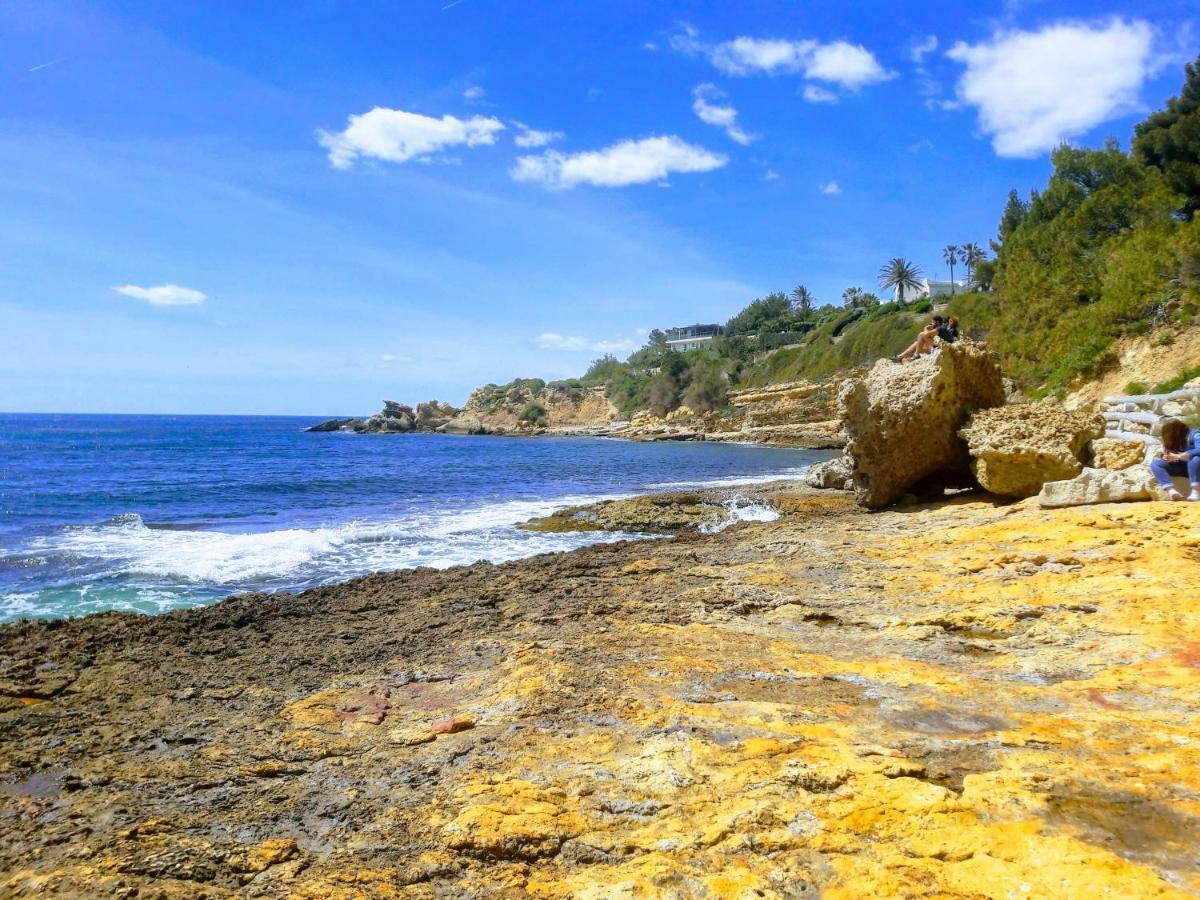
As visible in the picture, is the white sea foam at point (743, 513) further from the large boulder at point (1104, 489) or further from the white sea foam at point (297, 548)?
the large boulder at point (1104, 489)

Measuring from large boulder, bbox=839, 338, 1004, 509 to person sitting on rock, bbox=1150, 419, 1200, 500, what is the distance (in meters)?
4.29

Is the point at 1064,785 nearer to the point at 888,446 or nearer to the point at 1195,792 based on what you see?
the point at 1195,792

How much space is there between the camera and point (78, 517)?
20750mm

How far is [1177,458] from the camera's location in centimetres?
866

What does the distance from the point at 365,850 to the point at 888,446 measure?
1222 centimetres

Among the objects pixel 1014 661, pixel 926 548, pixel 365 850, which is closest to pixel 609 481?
pixel 926 548

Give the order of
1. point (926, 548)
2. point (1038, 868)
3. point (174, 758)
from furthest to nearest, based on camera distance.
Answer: point (926, 548), point (174, 758), point (1038, 868)

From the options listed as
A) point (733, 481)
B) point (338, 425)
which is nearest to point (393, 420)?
point (338, 425)

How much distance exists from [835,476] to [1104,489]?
32.0 feet

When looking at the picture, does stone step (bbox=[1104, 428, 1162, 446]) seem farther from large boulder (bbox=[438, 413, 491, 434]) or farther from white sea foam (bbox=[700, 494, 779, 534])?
large boulder (bbox=[438, 413, 491, 434])

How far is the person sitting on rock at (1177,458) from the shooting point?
841 cm

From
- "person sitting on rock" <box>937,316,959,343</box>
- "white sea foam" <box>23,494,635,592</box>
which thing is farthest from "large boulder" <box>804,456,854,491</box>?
"white sea foam" <box>23,494,635,592</box>

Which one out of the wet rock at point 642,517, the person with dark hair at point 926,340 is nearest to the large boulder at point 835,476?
the wet rock at point 642,517

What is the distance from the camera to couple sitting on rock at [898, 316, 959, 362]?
14516 mm
